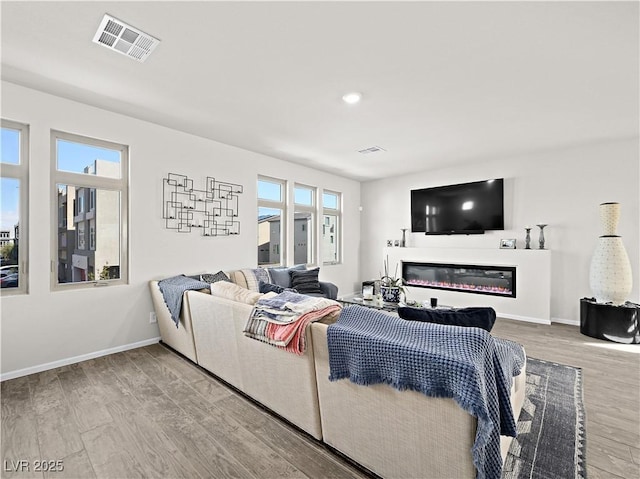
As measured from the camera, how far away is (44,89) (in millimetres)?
2904

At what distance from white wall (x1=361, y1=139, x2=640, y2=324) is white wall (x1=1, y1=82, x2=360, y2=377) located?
4.02m

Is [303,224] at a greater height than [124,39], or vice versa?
[124,39]

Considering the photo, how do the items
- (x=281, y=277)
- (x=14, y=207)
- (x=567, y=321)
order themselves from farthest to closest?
(x=281, y=277) < (x=567, y=321) < (x=14, y=207)

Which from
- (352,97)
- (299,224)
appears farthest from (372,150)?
(299,224)

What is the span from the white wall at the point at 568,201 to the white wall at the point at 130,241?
402cm

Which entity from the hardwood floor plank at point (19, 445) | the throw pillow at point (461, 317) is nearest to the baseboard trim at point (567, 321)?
the throw pillow at point (461, 317)

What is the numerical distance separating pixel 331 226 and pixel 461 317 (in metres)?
5.00

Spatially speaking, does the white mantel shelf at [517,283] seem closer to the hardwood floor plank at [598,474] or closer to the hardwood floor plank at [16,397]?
the hardwood floor plank at [598,474]

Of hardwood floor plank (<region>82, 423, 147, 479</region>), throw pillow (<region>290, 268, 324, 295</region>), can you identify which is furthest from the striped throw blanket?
throw pillow (<region>290, 268, 324, 295</region>)

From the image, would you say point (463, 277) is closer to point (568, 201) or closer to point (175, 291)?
point (568, 201)

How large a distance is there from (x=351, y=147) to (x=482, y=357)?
3.77 meters

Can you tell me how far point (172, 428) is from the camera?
2062 millimetres

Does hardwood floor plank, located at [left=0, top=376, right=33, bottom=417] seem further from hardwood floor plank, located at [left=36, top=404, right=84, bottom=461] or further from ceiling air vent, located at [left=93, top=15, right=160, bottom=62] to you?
ceiling air vent, located at [left=93, top=15, right=160, bottom=62]

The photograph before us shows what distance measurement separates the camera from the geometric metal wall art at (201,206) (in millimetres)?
3873
